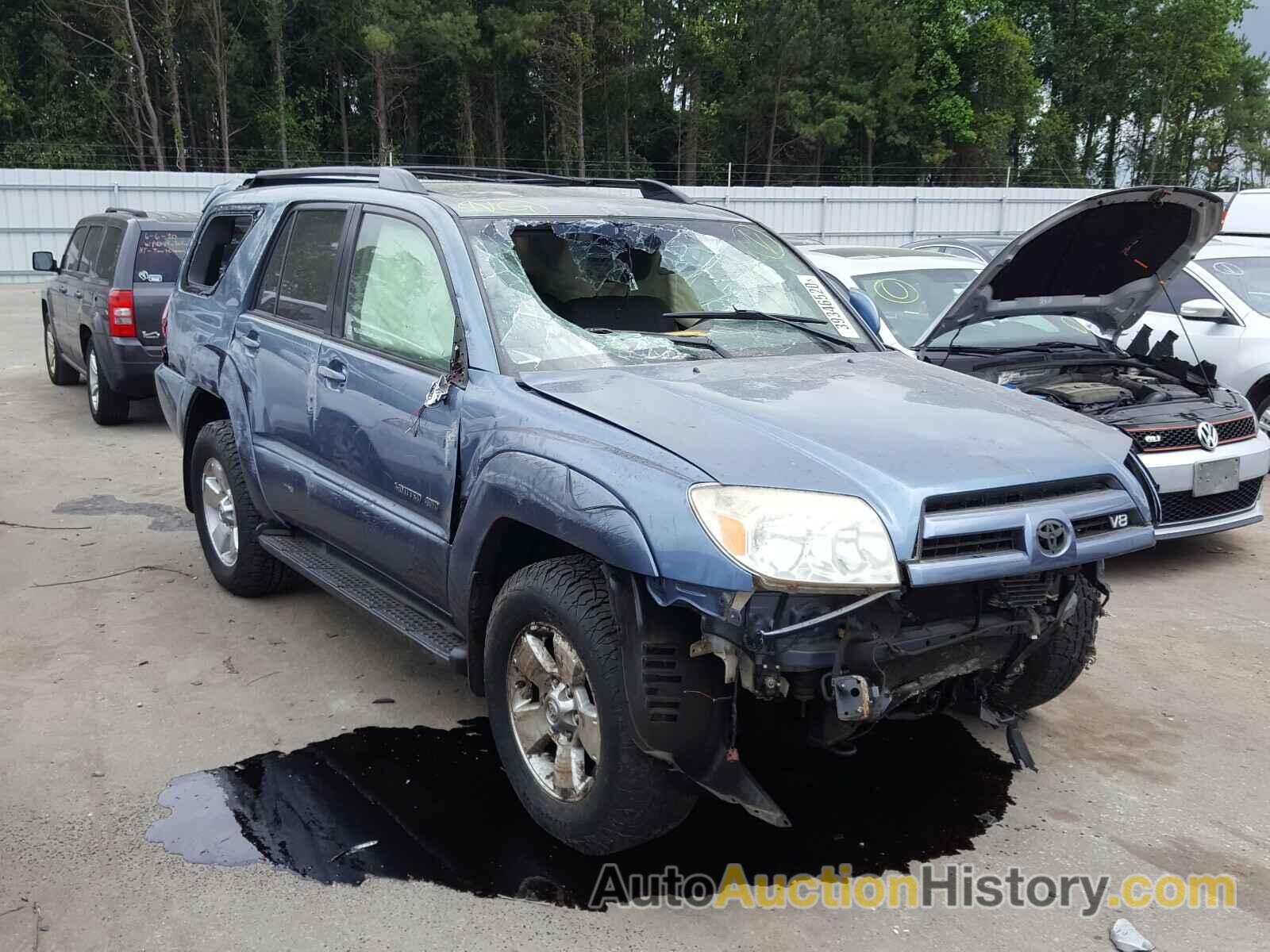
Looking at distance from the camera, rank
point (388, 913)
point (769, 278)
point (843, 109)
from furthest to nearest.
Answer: point (843, 109)
point (769, 278)
point (388, 913)

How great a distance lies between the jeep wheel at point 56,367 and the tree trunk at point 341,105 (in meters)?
34.6

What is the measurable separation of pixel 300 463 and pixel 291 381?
0.35 meters

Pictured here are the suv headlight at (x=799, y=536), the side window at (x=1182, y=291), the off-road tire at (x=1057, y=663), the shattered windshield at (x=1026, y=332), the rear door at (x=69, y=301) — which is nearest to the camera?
the suv headlight at (x=799, y=536)

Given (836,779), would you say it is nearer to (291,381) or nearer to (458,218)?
(458,218)

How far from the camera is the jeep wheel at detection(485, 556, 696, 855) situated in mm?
3111

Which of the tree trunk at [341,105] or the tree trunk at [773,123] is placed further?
the tree trunk at [773,123]

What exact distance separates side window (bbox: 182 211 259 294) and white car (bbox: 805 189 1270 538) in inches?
148

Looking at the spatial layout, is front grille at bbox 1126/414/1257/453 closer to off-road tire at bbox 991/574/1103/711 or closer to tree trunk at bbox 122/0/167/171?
off-road tire at bbox 991/574/1103/711

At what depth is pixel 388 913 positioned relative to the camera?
3.15 metres

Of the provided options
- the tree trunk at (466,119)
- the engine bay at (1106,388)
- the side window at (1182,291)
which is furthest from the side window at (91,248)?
the tree trunk at (466,119)

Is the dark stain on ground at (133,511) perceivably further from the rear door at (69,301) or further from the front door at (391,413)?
the rear door at (69,301)

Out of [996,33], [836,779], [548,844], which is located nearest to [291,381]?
Answer: [548,844]

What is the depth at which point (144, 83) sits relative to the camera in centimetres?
Result: 3909

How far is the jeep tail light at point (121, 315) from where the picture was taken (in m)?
9.62
